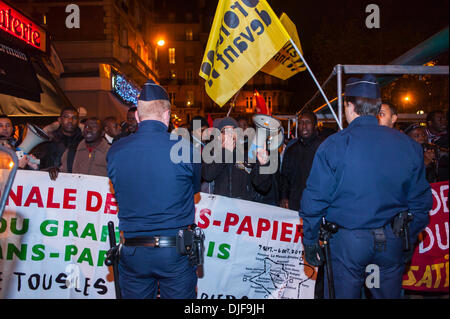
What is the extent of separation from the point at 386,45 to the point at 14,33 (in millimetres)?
16751

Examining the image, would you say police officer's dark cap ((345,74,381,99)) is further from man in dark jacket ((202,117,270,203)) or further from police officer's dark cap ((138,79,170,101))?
man in dark jacket ((202,117,270,203))

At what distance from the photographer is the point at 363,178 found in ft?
8.74

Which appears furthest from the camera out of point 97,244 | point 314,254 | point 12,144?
point 12,144

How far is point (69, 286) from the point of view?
4.02 meters

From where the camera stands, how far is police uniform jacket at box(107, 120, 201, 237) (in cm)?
260

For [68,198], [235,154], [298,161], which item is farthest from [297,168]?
[68,198]

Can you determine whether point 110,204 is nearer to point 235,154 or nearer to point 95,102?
point 235,154

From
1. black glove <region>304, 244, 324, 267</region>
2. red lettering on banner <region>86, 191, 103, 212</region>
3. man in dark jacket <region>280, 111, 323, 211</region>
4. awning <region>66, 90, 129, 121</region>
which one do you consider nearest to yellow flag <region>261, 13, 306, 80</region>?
man in dark jacket <region>280, 111, 323, 211</region>

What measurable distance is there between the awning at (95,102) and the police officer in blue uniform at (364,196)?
17.7 m

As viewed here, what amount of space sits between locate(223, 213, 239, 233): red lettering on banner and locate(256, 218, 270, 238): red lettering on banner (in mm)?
Result: 245

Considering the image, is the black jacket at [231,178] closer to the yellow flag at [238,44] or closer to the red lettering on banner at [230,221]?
the red lettering on banner at [230,221]

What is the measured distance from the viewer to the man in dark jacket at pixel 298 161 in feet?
16.9

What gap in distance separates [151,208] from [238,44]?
246 cm
